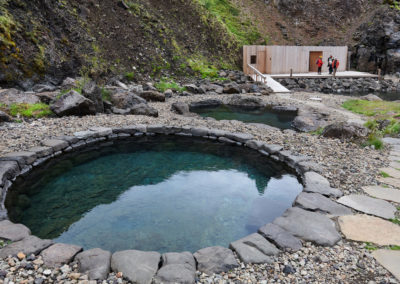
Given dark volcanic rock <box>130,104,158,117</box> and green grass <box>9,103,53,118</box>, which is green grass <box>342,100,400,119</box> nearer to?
dark volcanic rock <box>130,104,158,117</box>

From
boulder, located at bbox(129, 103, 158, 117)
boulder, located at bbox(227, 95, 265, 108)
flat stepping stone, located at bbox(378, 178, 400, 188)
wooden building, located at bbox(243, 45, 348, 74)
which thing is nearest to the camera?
flat stepping stone, located at bbox(378, 178, 400, 188)

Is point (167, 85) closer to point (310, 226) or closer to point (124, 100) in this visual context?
point (124, 100)

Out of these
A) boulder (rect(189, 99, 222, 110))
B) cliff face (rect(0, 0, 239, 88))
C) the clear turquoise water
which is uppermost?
cliff face (rect(0, 0, 239, 88))

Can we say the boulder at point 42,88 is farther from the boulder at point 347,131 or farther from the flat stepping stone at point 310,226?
the flat stepping stone at point 310,226

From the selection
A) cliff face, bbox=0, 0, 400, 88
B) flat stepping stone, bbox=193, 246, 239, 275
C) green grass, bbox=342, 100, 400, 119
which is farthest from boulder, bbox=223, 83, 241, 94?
flat stepping stone, bbox=193, 246, 239, 275

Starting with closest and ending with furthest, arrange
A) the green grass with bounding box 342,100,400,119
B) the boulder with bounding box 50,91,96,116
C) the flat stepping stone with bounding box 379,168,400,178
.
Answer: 1. the flat stepping stone with bounding box 379,168,400,178
2. the boulder with bounding box 50,91,96,116
3. the green grass with bounding box 342,100,400,119

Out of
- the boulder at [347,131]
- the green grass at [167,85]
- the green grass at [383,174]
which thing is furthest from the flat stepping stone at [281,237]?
the green grass at [167,85]

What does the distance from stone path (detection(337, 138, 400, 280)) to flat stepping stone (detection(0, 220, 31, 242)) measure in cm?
334

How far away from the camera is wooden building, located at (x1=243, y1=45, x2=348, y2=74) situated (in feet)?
64.5

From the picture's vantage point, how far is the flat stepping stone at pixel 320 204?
3444 millimetres

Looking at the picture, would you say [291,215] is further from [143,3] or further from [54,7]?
[143,3]

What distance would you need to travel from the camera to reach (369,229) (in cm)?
306

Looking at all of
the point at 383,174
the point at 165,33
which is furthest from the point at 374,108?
the point at 165,33

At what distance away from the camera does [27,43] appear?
34.3 ft
